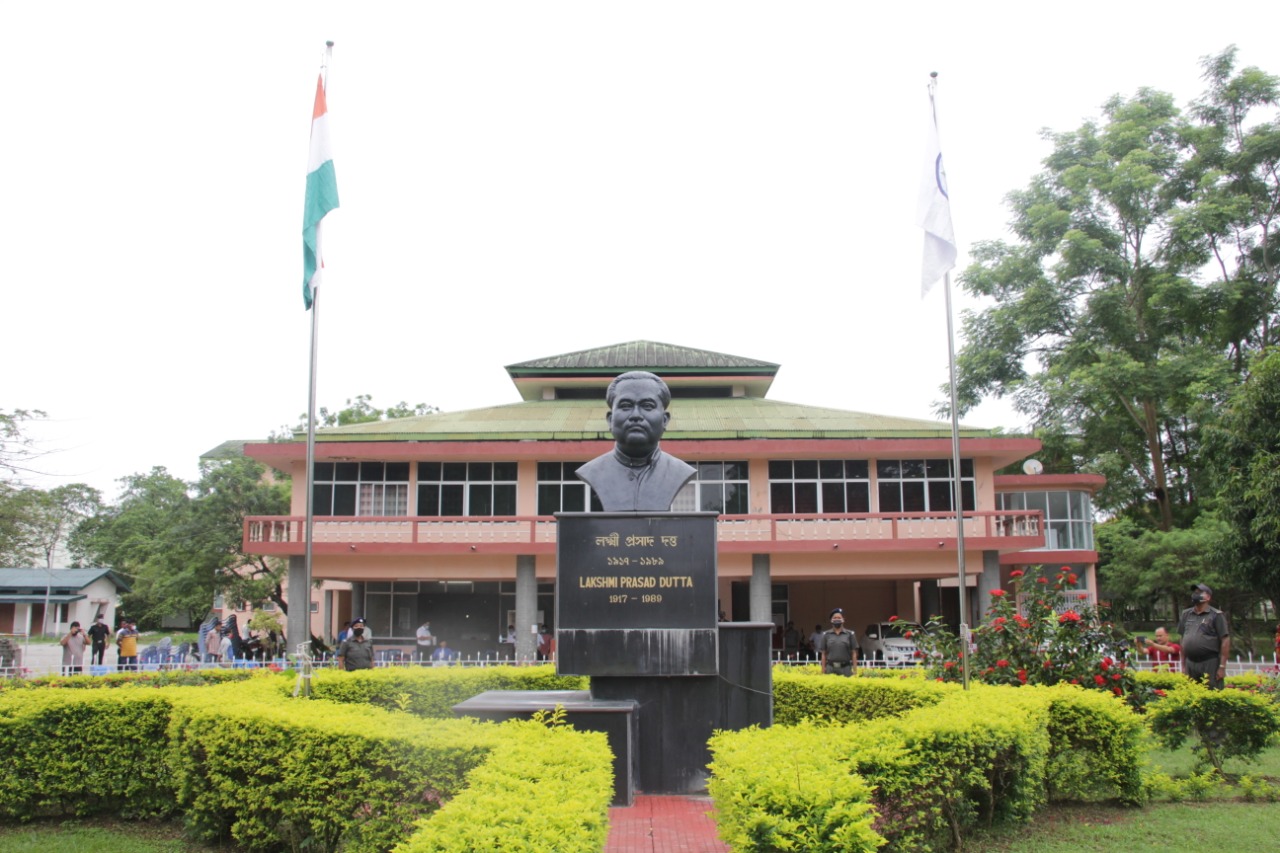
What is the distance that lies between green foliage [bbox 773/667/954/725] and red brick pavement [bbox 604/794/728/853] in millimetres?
1593

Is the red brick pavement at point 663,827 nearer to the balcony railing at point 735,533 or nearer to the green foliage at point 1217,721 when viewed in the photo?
the green foliage at point 1217,721

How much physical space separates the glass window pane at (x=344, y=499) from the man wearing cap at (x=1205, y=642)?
803 inches

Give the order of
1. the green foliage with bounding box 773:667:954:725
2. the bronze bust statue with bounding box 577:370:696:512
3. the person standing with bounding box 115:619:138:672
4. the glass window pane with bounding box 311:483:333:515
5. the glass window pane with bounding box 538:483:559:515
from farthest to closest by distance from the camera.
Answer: the glass window pane with bounding box 311:483:333:515
the glass window pane with bounding box 538:483:559:515
the person standing with bounding box 115:619:138:672
the green foliage with bounding box 773:667:954:725
the bronze bust statue with bounding box 577:370:696:512

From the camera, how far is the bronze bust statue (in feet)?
30.4

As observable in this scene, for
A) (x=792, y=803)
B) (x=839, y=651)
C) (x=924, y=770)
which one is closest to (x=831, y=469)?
(x=839, y=651)

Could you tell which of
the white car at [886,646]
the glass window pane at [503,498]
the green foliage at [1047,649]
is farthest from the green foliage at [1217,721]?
the glass window pane at [503,498]

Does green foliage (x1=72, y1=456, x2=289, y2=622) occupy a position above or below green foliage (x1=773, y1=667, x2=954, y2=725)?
above

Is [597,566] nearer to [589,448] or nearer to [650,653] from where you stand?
[650,653]

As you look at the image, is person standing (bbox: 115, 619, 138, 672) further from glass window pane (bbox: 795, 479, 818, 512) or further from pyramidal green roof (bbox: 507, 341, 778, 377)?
glass window pane (bbox: 795, 479, 818, 512)

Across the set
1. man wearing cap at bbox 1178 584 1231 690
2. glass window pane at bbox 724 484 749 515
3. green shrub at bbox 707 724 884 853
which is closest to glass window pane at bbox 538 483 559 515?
glass window pane at bbox 724 484 749 515

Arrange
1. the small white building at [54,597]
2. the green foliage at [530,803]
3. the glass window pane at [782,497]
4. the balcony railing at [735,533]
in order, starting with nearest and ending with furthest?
the green foliage at [530,803], the balcony railing at [735,533], the glass window pane at [782,497], the small white building at [54,597]

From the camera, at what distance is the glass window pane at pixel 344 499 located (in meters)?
26.3

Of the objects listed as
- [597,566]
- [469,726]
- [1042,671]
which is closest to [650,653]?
[597,566]

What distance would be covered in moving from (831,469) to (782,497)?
1.46 metres
